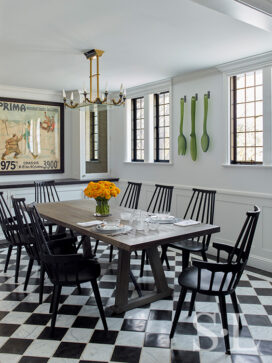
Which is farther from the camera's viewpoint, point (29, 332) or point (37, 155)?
point (37, 155)

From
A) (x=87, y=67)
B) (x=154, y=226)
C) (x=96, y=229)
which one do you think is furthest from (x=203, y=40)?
(x=96, y=229)

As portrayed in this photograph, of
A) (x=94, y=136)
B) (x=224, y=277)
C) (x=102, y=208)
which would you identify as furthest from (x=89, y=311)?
(x=94, y=136)

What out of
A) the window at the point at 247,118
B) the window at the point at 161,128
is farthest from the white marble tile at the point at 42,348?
the window at the point at 161,128

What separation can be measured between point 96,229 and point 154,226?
1.67 feet

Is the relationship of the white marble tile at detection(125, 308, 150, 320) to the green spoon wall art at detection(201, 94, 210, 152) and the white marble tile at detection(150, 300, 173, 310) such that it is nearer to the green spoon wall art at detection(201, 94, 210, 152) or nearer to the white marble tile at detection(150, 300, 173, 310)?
the white marble tile at detection(150, 300, 173, 310)

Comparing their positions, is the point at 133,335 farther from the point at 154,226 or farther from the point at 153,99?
the point at 153,99

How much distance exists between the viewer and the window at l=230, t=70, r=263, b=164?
4305 mm

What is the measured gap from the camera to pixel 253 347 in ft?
8.30

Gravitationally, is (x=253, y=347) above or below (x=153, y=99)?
below

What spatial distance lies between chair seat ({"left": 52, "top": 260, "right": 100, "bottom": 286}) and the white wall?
2257 mm

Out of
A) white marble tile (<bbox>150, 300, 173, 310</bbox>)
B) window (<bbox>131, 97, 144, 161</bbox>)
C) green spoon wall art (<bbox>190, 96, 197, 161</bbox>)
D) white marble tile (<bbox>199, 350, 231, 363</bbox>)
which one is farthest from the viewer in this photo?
→ window (<bbox>131, 97, 144, 161</bbox>)

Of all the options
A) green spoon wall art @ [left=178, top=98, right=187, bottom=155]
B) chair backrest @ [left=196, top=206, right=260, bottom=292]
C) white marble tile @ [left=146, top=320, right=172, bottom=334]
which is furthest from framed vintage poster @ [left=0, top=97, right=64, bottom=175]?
chair backrest @ [left=196, top=206, right=260, bottom=292]

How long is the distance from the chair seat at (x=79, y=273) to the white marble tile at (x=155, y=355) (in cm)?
67

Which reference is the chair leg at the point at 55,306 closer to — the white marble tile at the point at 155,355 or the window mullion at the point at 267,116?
the white marble tile at the point at 155,355
